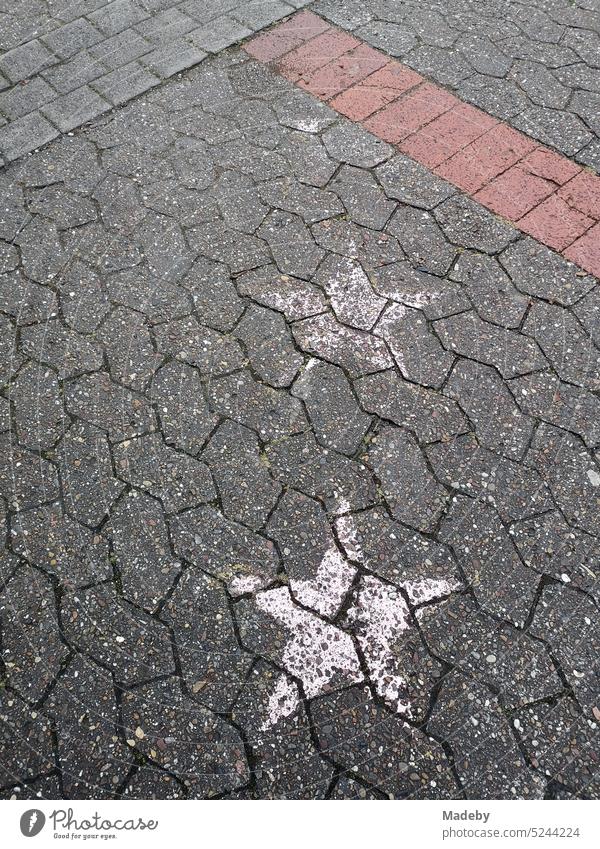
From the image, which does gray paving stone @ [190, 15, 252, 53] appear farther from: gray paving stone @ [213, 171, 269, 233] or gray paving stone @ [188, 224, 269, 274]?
gray paving stone @ [188, 224, 269, 274]

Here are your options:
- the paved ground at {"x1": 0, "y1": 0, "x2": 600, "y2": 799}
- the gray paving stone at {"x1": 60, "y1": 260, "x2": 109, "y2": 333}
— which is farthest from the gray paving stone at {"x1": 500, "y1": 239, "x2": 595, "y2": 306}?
the gray paving stone at {"x1": 60, "y1": 260, "x2": 109, "y2": 333}

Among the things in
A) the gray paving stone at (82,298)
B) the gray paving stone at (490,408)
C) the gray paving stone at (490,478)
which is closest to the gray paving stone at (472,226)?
the gray paving stone at (490,408)

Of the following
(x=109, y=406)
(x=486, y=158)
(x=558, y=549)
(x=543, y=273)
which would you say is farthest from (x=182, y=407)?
(x=486, y=158)

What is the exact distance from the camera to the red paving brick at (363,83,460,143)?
13.3ft

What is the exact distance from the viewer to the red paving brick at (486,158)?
3.82m

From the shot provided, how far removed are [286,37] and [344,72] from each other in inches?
22.2

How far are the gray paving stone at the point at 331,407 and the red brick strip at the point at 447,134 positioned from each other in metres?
1.40

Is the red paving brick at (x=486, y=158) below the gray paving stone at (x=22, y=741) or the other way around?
the other way around

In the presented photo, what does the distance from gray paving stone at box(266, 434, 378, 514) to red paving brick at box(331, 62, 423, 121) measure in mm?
2297

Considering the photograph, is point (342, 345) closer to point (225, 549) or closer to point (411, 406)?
point (411, 406)

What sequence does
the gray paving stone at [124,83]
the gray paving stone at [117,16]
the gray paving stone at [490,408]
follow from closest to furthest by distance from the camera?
the gray paving stone at [490,408] → the gray paving stone at [124,83] → the gray paving stone at [117,16]

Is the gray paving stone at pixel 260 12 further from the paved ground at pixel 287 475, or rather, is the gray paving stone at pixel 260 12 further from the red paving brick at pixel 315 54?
the paved ground at pixel 287 475

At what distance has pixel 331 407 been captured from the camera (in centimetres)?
306

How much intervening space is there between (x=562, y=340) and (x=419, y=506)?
114cm
